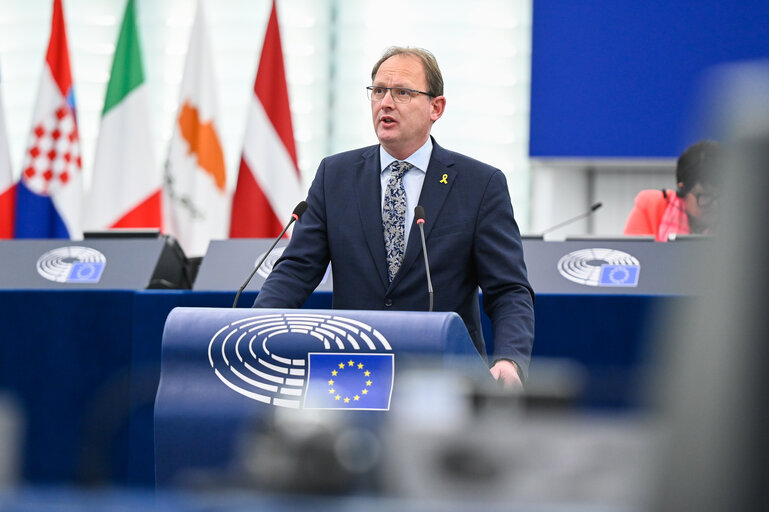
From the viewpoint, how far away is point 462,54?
748 cm

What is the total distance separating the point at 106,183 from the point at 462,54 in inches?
110

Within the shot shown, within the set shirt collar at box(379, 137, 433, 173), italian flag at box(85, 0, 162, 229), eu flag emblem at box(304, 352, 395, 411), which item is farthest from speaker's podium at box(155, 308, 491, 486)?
italian flag at box(85, 0, 162, 229)

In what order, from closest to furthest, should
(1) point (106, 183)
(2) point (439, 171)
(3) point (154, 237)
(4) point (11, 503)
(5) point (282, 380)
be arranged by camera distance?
(4) point (11, 503) → (5) point (282, 380) → (2) point (439, 171) → (3) point (154, 237) → (1) point (106, 183)

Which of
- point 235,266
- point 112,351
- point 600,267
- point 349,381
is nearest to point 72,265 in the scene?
point 112,351

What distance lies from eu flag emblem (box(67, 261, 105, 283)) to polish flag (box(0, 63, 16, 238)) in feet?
8.06

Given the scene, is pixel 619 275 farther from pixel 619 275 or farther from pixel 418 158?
pixel 418 158

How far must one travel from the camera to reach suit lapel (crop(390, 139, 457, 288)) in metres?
2.38

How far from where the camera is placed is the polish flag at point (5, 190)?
20.2 feet

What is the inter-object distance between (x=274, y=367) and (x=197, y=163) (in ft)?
16.2

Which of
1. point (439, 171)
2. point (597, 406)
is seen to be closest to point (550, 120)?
point (439, 171)

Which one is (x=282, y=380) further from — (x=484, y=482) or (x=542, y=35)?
(x=542, y=35)

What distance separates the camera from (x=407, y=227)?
249cm

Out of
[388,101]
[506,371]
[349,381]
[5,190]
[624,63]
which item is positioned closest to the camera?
[349,381]

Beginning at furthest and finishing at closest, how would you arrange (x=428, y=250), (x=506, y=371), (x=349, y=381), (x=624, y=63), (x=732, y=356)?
1. (x=624, y=63)
2. (x=428, y=250)
3. (x=506, y=371)
4. (x=349, y=381)
5. (x=732, y=356)
